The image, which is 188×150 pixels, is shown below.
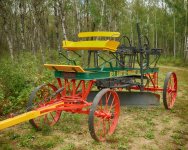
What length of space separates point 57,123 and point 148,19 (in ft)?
125

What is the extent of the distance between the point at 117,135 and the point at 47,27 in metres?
37.4

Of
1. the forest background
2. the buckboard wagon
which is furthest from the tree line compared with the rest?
the buckboard wagon

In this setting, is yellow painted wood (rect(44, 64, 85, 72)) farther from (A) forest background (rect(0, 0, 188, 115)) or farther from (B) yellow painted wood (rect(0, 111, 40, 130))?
(A) forest background (rect(0, 0, 188, 115))

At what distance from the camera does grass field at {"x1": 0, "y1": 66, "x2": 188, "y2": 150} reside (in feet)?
20.0

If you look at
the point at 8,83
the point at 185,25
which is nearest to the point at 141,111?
the point at 8,83

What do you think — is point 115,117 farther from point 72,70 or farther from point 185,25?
point 185,25

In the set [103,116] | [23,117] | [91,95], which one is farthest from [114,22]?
[23,117]

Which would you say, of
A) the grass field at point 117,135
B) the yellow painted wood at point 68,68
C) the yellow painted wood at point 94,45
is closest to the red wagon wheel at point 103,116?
the grass field at point 117,135

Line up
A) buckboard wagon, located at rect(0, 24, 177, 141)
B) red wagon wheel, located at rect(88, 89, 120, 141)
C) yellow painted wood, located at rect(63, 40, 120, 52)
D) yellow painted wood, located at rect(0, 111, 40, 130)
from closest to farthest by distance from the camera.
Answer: yellow painted wood, located at rect(0, 111, 40, 130), red wagon wheel, located at rect(88, 89, 120, 141), buckboard wagon, located at rect(0, 24, 177, 141), yellow painted wood, located at rect(63, 40, 120, 52)

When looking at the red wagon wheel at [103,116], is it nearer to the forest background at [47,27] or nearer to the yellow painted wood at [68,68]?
the yellow painted wood at [68,68]

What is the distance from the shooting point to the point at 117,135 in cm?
678

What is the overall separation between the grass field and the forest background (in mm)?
1811

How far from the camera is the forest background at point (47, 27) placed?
988cm

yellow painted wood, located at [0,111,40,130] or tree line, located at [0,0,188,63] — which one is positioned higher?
tree line, located at [0,0,188,63]
